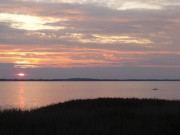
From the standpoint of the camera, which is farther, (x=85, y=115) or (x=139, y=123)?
(x=85, y=115)

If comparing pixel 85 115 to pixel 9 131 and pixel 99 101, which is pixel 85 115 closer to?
pixel 9 131

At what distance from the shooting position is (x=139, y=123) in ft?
43.8

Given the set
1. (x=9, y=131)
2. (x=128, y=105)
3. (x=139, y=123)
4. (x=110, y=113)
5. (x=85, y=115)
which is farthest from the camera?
(x=128, y=105)

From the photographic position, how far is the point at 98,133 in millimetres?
11602

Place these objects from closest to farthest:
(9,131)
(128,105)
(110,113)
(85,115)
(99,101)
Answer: (9,131)
(85,115)
(110,113)
(128,105)
(99,101)

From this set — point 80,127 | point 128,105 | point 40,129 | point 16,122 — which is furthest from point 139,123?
point 128,105

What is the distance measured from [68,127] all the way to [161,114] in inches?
Result: 237

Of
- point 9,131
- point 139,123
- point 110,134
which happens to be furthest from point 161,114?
point 9,131

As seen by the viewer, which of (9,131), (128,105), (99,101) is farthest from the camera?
(99,101)

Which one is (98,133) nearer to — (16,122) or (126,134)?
(126,134)

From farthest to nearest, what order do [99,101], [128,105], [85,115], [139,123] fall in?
[99,101], [128,105], [85,115], [139,123]

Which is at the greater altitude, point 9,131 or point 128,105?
point 9,131

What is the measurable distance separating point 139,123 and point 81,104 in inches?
407

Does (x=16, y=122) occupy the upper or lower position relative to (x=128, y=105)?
upper
